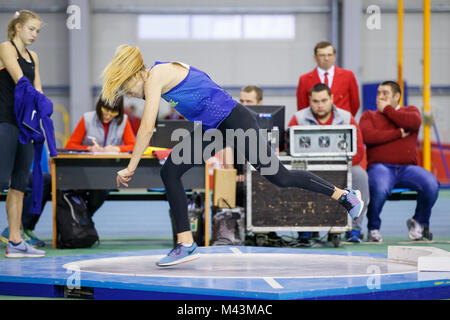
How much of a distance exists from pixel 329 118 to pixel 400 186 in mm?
896

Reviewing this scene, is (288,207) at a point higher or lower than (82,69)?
lower

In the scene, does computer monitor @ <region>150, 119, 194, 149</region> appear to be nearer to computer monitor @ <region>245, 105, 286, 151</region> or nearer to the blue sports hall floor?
computer monitor @ <region>245, 105, 286, 151</region>

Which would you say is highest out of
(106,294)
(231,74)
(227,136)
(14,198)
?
(231,74)

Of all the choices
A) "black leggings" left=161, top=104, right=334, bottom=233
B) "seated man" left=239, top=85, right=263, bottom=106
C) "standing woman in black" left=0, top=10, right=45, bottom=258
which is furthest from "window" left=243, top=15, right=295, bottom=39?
"black leggings" left=161, top=104, right=334, bottom=233

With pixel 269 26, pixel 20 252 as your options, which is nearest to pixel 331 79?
pixel 20 252

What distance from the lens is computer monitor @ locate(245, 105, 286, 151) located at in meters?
5.67

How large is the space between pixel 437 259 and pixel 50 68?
13115 mm

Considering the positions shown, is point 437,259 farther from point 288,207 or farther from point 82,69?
point 82,69

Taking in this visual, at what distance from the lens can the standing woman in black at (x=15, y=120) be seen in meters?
4.68

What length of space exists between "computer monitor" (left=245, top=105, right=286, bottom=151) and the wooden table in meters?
0.64

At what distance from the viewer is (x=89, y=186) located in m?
5.52

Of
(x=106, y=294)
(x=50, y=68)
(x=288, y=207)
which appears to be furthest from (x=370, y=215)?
(x=50, y=68)

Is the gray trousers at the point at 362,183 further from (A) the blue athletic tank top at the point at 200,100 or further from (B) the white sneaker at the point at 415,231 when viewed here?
(A) the blue athletic tank top at the point at 200,100

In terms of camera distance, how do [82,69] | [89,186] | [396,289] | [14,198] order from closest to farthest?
[396,289], [14,198], [89,186], [82,69]
